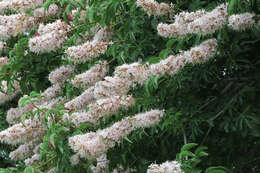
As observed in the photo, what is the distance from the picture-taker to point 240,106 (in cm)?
327

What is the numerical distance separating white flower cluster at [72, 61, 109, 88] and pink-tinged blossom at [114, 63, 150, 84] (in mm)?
482

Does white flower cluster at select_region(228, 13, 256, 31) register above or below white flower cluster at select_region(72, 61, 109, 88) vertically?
above

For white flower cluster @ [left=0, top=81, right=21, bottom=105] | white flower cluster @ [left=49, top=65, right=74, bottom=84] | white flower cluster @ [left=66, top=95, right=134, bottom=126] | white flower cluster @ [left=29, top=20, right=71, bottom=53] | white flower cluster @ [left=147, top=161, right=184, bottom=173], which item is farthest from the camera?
white flower cluster @ [left=0, top=81, right=21, bottom=105]

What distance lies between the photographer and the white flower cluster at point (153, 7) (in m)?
3.08

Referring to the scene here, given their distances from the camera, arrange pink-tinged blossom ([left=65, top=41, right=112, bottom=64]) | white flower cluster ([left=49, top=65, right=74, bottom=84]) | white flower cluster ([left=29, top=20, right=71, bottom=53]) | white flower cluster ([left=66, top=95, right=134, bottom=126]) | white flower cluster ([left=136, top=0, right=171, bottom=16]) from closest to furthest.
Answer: white flower cluster ([left=66, top=95, right=134, bottom=126])
white flower cluster ([left=136, top=0, right=171, bottom=16])
pink-tinged blossom ([left=65, top=41, right=112, bottom=64])
white flower cluster ([left=29, top=20, right=71, bottom=53])
white flower cluster ([left=49, top=65, right=74, bottom=84])

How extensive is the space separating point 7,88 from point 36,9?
0.90 metres

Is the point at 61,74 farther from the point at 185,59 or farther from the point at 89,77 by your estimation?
the point at 185,59

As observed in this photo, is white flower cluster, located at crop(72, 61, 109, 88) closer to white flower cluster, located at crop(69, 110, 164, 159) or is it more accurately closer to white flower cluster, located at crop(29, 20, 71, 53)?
white flower cluster, located at crop(29, 20, 71, 53)

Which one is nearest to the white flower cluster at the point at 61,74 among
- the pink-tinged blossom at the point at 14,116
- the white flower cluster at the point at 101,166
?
the white flower cluster at the point at 101,166

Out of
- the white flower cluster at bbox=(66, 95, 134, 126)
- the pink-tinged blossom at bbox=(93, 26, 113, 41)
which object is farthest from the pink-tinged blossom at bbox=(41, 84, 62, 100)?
the white flower cluster at bbox=(66, 95, 134, 126)

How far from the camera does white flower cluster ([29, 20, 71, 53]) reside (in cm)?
346

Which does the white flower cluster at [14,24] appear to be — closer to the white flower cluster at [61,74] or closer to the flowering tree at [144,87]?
the flowering tree at [144,87]

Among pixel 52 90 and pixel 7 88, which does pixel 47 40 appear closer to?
pixel 52 90

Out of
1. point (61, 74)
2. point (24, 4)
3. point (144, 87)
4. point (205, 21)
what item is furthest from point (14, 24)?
point (205, 21)
